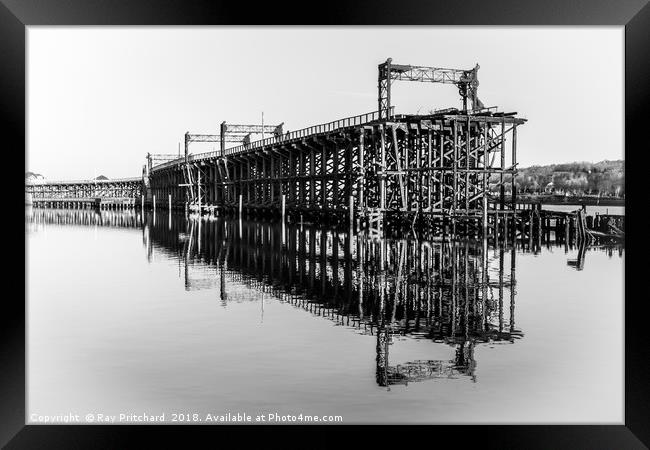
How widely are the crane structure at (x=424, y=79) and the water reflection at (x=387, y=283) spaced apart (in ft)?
29.2

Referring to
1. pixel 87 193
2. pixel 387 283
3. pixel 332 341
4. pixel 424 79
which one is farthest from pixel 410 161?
pixel 87 193

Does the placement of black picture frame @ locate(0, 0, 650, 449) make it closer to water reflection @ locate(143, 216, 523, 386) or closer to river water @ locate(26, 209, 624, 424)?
river water @ locate(26, 209, 624, 424)

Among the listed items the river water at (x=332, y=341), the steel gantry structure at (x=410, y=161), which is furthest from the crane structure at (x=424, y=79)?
the river water at (x=332, y=341)

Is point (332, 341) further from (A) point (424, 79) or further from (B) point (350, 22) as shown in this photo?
(A) point (424, 79)

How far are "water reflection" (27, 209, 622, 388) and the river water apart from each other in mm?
68


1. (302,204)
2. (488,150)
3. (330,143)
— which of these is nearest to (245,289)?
(488,150)

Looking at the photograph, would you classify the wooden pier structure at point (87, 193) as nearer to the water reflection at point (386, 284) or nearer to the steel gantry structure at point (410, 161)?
the steel gantry structure at point (410, 161)

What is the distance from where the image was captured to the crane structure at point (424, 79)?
4041cm

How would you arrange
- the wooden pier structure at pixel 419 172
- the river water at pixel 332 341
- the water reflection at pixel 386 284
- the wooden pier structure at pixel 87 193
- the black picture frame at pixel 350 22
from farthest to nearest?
the wooden pier structure at pixel 87 193 → the wooden pier structure at pixel 419 172 → the water reflection at pixel 386 284 → the black picture frame at pixel 350 22 → the river water at pixel 332 341

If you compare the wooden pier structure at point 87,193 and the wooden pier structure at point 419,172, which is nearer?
the wooden pier structure at point 419,172
